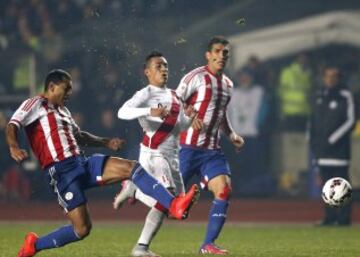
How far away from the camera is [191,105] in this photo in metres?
12.4

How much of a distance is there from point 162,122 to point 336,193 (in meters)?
2.04

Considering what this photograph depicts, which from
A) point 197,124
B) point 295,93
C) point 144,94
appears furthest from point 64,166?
point 295,93

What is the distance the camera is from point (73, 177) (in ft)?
34.3

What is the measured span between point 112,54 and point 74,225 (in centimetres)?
740

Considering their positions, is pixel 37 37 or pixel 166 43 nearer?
pixel 166 43

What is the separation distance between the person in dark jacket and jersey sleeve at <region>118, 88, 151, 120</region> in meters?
5.64

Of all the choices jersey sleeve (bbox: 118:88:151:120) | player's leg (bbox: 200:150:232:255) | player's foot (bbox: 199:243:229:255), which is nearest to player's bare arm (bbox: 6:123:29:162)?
jersey sleeve (bbox: 118:88:151:120)

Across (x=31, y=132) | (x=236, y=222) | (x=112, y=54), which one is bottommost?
(x=236, y=222)

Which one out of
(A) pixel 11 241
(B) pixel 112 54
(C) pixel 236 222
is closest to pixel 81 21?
(B) pixel 112 54

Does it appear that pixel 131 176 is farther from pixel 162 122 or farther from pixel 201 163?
pixel 201 163

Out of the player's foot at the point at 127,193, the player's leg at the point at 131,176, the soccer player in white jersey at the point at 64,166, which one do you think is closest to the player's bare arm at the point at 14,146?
the soccer player in white jersey at the point at 64,166

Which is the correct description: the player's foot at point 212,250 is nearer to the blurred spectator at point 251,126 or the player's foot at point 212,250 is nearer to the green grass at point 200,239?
the green grass at point 200,239

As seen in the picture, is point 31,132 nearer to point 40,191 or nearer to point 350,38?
point 40,191

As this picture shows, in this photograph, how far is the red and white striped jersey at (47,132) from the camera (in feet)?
34.3
